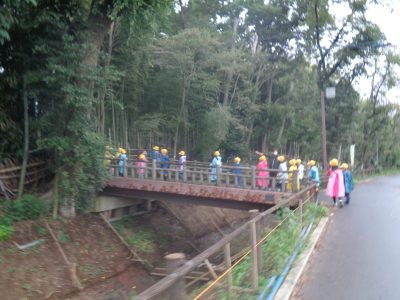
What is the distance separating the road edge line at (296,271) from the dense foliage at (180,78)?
816 centimetres

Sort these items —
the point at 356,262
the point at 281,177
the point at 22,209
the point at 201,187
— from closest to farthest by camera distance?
the point at 356,262
the point at 22,209
the point at 281,177
the point at 201,187

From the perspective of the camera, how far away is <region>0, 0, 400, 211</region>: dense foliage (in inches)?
603

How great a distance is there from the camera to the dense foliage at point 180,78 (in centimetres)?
1533

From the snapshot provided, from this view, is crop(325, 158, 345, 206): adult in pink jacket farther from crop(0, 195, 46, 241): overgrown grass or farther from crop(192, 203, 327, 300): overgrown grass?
crop(0, 195, 46, 241): overgrown grass

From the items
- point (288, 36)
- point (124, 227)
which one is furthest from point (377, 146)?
point (124, 227)

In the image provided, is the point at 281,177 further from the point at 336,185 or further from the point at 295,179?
the point at 336,185

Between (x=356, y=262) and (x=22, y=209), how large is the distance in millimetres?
11542

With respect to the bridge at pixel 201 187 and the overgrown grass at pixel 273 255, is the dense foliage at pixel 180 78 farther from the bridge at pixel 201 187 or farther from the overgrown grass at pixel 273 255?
the overgrown grass at pixel 273 255

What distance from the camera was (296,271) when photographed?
754 cm

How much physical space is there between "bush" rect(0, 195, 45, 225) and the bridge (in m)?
4.68

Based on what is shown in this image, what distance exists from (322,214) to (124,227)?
1019cm

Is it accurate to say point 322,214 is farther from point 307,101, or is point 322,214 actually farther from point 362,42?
point 307,101

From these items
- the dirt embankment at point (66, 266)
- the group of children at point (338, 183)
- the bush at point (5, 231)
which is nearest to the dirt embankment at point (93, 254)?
the dirt embankment at point (66, 266)

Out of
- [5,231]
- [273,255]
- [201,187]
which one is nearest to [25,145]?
[5,231]
